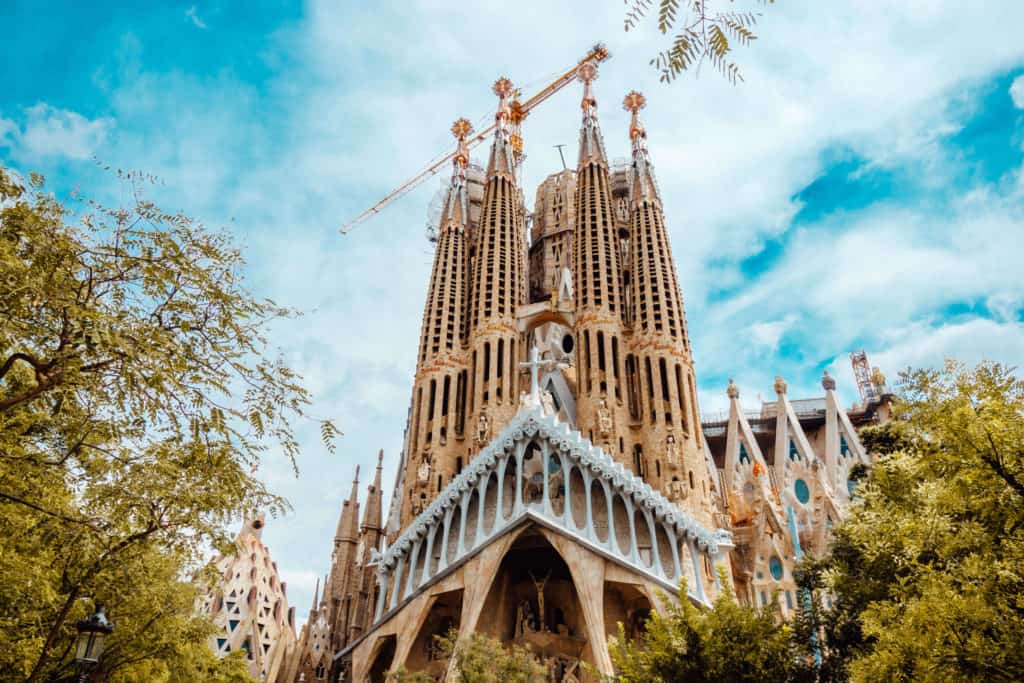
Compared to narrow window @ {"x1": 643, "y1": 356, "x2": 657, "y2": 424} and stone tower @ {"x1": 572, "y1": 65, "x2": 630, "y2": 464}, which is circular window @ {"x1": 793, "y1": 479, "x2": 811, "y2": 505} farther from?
stone tower @ {"x1": 572, "y1": 65, "x2": 630, "y2": 464}

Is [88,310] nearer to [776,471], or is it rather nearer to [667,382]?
[667,382]

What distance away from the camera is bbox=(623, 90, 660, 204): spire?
31812 millimetres

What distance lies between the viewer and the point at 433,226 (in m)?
39.2

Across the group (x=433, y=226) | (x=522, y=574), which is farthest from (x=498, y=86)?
(x=522, y=574)

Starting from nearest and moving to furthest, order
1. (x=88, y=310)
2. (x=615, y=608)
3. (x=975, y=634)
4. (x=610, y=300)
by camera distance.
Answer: (x=88, y=310) → (x=975, y=634) → (x=615, y=608) → (x=610, y=300)

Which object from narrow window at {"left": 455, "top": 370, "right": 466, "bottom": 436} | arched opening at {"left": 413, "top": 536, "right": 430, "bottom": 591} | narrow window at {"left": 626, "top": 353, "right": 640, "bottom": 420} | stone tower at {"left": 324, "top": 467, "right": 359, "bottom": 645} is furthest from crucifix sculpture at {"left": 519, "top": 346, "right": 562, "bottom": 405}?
stone tower at {"left": 324, "top": 467, "right": 359, "bottom": 645}

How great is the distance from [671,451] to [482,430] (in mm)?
6518

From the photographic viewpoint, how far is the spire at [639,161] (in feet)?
104

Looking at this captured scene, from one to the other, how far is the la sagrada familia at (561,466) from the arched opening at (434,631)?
8cm

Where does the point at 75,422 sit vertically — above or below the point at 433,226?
below

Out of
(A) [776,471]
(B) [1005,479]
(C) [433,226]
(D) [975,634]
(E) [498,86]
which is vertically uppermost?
(E) [498,86]

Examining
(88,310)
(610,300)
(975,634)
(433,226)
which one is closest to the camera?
(88,310)

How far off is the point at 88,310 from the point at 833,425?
32362 millimetres

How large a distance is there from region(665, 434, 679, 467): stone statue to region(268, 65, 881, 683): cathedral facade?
0.16 ft
